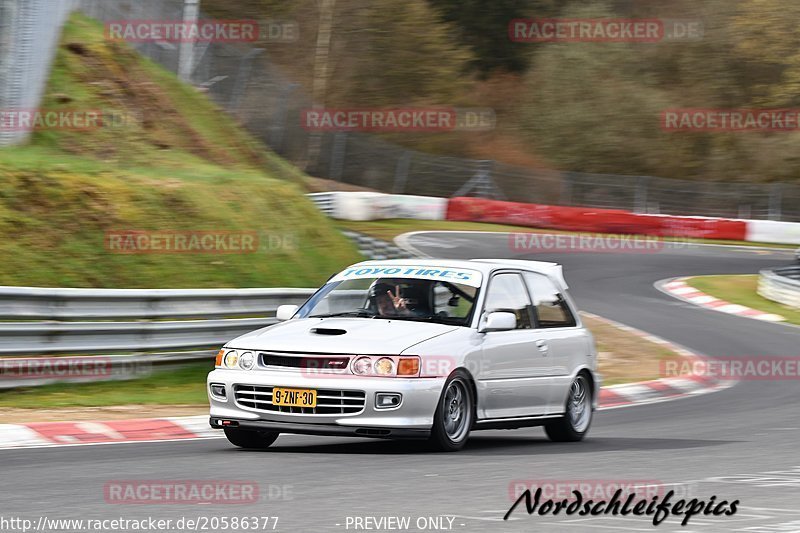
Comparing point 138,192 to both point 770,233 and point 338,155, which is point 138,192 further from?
point 770,233

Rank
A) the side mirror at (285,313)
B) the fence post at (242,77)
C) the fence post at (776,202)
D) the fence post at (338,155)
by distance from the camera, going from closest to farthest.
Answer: the side mirror at (285,313), the fence post at (242,77), the fence post at (776,202), the fence post at (338,155)

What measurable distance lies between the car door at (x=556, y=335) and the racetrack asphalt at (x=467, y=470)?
0.50 metres

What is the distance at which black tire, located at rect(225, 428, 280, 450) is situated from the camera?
31.1 ft

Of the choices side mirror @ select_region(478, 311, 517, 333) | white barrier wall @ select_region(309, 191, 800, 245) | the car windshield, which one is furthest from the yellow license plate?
white barrier wall @ select_region(309, 191, 800, 245)

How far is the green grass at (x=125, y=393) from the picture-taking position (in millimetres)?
11945

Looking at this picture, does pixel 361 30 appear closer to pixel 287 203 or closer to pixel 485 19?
pixel 485 19

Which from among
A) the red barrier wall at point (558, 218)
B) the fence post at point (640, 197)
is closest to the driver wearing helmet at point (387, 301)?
the red barrier wall at point (558, 218)

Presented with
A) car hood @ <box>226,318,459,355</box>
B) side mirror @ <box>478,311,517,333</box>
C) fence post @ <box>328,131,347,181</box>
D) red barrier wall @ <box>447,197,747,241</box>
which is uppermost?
fence post @ <box>328,131,347,181</box>

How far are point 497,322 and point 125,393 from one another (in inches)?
→ 178

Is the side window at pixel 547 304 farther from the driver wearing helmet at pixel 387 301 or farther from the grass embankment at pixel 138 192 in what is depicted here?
the grass embankment at pixel 138 192

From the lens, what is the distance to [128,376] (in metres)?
13.1

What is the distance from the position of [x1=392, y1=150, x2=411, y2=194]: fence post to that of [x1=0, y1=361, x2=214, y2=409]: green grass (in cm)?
2922

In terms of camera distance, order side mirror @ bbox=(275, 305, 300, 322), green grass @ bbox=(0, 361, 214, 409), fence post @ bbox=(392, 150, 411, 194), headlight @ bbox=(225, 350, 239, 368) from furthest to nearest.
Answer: fence post @ bbox=(392, 150, 411, 194) < green grass @ bbox=(0, 361, 214, 409) < side mirror @ bbox=(275, 305, 300, 322) < headlight @ bbox=(225, 350, 239, 368)

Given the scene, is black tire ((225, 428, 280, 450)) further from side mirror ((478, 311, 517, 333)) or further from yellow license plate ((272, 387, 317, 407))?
side mirror ((478, 311, 517, 333))
